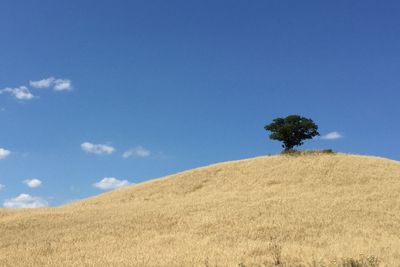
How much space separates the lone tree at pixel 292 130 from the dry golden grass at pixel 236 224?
7.10 m

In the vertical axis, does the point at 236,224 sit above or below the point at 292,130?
below

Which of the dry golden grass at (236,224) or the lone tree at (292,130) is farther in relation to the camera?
the lone tree at (292,130)

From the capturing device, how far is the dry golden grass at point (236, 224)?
79.8 feet

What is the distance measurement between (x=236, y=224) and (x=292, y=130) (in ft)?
116

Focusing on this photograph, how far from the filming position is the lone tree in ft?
223

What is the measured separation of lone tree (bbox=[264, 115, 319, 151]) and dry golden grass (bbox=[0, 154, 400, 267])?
23.3ft

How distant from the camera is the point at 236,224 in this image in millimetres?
34250

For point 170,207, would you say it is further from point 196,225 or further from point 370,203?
point 370,203

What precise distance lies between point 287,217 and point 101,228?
1216 cm

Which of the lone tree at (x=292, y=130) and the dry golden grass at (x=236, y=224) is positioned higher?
the lone tree at (x=292, y=130)

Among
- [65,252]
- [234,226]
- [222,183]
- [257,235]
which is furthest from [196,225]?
[222,183]

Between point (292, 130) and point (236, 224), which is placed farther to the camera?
point (292, 130)

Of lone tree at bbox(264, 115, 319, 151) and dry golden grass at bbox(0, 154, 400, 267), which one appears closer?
dry golden grass at bbox(0, 154, 400, 267)

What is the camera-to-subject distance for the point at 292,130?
6788cm
